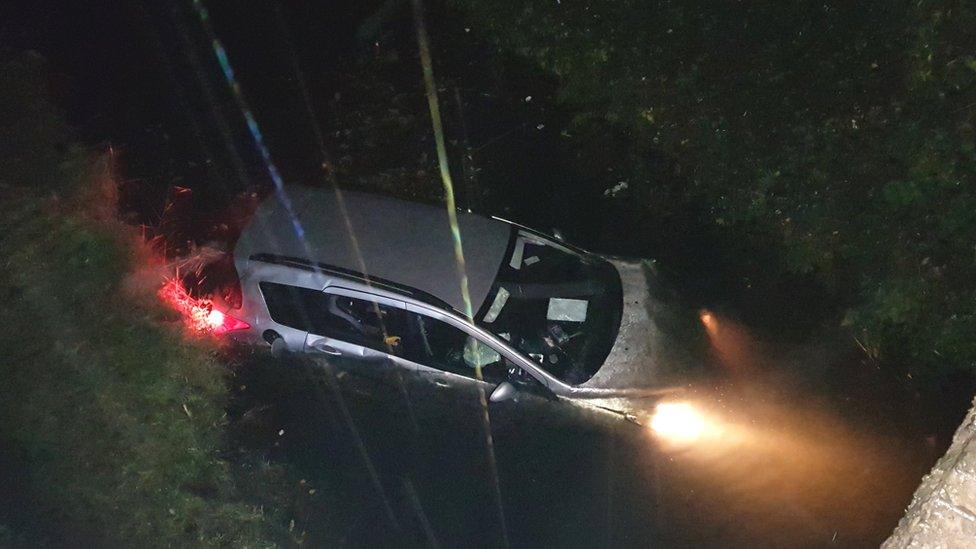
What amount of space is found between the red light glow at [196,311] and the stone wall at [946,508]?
4838 mm

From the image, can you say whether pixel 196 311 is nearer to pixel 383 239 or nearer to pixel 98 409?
pixel 98 409

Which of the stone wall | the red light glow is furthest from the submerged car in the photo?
the stone wall

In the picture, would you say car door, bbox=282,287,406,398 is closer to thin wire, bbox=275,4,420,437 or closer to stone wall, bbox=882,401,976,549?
thin wire, bbox=275,4,420,437

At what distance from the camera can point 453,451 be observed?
17.6 feet

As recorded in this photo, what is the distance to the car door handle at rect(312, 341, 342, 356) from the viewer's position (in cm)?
521

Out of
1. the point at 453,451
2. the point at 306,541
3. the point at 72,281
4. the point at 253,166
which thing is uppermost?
the point at 253,166

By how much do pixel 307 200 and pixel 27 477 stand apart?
3.28m

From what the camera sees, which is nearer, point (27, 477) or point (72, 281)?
point (27, 477)

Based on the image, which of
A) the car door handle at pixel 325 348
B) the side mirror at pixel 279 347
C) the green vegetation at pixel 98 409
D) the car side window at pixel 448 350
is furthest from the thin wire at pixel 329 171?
the green vegetation at pixel 98 409

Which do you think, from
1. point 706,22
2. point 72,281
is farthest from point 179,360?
point 706,22

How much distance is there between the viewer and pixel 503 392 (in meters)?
4.67

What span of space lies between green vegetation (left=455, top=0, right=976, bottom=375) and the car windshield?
6.52ft

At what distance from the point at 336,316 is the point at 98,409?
89.4 inches

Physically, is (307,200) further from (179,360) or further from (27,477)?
(27,477)
